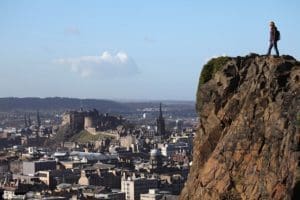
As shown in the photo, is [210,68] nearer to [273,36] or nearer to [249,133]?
[273,36]

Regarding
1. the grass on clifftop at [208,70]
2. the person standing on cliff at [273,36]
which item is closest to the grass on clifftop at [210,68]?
the grass on clifftop at [208,70]

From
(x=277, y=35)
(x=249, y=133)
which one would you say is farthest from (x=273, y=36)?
(x=249, y=133)

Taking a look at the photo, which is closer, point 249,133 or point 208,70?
point 249,133

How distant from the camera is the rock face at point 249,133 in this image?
75.2 ft

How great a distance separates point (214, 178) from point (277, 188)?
9.49 feet

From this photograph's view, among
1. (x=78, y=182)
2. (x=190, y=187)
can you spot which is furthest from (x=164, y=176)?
(x=190, y=187)

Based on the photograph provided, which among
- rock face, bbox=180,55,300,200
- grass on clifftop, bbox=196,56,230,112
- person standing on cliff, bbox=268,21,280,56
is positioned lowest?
rock face, bbox=180,55,300,200

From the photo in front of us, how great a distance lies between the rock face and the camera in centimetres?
2292

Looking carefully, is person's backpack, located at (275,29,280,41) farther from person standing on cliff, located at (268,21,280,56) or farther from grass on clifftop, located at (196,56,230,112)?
grass on clifftop, located at (196,56,230,112)

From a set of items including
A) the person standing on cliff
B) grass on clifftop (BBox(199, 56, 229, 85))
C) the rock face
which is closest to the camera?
the rock face

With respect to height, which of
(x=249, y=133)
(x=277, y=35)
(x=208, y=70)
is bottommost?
(x=249, y=133)

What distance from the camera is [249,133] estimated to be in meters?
24.2

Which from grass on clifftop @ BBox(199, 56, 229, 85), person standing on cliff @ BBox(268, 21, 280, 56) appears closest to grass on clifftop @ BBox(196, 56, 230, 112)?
grass on clifftop @ BBox(199, 56, 229, 85)

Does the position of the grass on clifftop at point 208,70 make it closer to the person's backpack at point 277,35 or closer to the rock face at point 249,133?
the rock face at point 249,133
